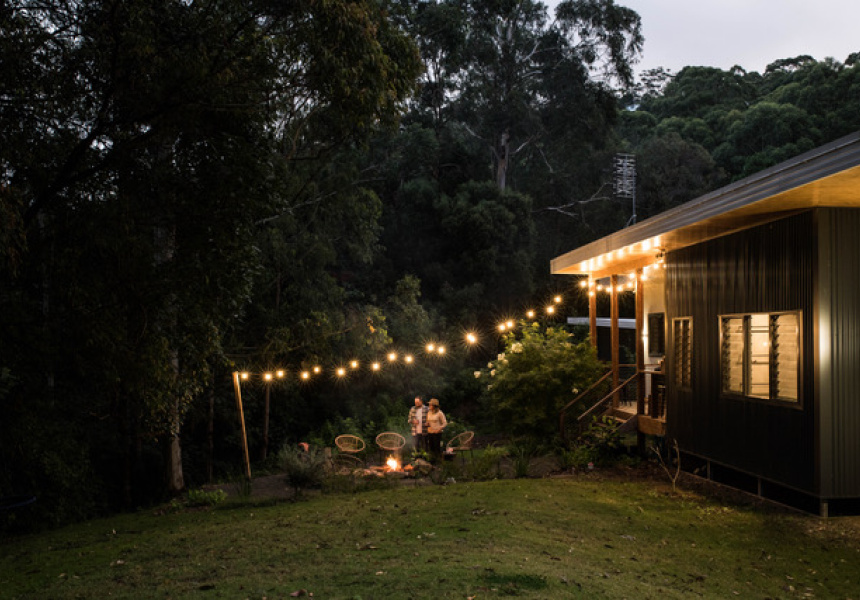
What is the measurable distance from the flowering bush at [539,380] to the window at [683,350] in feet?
9.48

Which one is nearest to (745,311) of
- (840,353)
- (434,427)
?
(840,353)

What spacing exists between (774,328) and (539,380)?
6.38 meters

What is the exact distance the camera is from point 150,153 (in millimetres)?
10016

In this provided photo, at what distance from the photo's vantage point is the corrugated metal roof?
7113 millimetres

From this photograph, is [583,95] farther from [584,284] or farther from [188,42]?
[188,42]

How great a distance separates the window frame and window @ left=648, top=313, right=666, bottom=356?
6.41 m

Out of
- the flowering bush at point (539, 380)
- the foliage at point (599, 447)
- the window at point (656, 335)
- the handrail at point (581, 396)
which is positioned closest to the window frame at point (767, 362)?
the foliage at point (599, 447)

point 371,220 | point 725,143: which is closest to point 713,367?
point 371,220

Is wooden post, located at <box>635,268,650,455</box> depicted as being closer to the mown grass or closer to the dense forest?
the mown grass

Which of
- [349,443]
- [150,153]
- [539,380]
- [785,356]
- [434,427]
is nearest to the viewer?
[785,356]

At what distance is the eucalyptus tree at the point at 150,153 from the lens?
8.56 m

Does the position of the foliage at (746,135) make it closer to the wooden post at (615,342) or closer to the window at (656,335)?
the window at (656,335)

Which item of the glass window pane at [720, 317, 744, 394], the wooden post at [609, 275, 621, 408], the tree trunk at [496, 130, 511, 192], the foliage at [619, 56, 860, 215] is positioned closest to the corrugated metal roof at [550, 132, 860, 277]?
the glass window pane at [720, 317, 744, 394]

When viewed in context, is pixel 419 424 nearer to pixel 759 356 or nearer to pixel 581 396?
pixel 581 396
